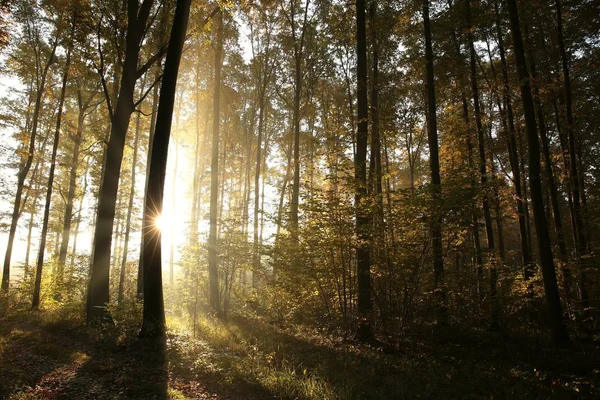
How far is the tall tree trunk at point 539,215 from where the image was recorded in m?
8.52

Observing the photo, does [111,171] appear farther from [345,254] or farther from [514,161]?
[514,161]

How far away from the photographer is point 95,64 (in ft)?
29.6

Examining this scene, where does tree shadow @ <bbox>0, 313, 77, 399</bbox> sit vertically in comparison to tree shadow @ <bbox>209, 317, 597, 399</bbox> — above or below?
above

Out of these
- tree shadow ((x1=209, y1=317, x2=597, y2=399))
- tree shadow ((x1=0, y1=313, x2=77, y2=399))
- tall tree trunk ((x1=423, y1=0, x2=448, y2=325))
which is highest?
tall tree trunk ((x1=423, y1=0, x2=448, y2=325))

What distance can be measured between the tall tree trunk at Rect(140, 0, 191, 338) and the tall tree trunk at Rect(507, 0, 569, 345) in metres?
9.13

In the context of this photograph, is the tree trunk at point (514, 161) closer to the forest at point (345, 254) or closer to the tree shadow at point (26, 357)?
the forest at point (345, 254)

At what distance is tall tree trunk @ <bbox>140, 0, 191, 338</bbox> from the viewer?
7.07m

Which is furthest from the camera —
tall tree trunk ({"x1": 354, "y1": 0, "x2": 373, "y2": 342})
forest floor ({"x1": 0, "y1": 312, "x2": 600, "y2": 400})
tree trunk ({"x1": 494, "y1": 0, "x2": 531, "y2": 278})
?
tree trunk ({"x1": 494, "y1": 0, "x2": 531, "y2": 278})

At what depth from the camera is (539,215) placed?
28.8ft

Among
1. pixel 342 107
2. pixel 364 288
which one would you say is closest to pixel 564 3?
pixel 342 107

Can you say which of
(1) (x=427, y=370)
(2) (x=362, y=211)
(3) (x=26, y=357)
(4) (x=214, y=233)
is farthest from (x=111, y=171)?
(1) (x=427, y=370)

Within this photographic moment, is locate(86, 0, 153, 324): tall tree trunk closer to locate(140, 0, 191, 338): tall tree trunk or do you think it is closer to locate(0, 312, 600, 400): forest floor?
locate(0, 312, 600, 400): forest floor

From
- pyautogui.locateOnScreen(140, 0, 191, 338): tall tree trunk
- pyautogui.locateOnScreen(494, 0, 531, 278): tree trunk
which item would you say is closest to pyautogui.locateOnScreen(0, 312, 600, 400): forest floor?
pyautogui.locateOnScreen(140, 0, 191, 338): tall tree trunk

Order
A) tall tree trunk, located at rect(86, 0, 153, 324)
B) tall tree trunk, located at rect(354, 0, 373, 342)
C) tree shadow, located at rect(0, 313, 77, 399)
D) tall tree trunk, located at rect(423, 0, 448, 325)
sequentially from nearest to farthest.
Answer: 1. tree shadow, located at rect(0, 313, 77, 399)
2. tall tree trunk, located at rect(423, 0, 448, 325)
3. tall tree trunk, located at rect(354, 0, 373, 342)
4. tall tree trunk, located at rect(86, 0, 153, 324)
